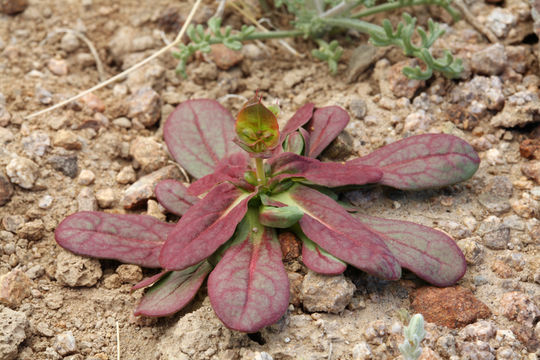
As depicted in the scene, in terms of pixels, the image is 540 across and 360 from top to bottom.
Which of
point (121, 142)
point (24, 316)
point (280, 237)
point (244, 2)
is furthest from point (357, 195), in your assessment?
point (244, 2)

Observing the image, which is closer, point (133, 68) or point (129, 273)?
point (129, 273)

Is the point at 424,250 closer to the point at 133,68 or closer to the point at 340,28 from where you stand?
the point at 340,28

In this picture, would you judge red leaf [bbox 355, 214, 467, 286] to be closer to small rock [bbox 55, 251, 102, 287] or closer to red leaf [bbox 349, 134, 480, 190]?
red leaf [bbox 349, 134, 480, 190]

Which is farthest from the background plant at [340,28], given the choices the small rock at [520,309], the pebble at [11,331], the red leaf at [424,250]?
the pebble at [11,331]

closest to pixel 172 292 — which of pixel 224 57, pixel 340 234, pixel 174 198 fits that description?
pixel 174 198

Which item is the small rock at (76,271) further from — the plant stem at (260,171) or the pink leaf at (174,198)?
the plant stem at (260,171)

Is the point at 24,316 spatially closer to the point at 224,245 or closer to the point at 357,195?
the point at 224,245

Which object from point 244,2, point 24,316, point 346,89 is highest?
point 244,2

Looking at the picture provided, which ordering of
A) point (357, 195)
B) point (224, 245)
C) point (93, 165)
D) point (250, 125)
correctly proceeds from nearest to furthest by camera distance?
1. point (250, 125)
2. point (224, 245)
3. point (357, 195)
4. point (93, 165)
